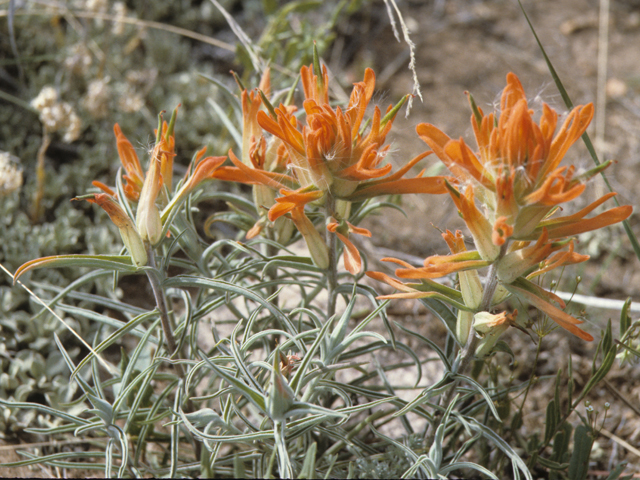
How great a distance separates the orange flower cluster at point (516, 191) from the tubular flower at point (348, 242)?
148 mm

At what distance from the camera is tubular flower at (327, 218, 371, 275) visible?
46.6 inches

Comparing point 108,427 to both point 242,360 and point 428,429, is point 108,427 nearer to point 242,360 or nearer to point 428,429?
point 242,360

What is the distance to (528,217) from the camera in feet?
3.37

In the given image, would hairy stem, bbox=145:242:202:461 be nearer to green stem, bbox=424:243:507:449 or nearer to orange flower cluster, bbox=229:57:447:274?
orange flower cluster, bbox=229:57:447:274

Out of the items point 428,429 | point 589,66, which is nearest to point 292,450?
point 428,429

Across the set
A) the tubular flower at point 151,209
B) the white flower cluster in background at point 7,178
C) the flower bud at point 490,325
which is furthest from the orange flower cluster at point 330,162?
the white flower cluster in background at point 7,178

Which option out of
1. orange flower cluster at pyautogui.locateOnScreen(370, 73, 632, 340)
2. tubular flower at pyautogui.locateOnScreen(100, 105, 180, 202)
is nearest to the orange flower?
tubular flower at pyautogui.locateOnScreen(100, 105, 180, 202)

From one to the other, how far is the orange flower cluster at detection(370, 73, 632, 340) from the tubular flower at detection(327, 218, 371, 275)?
0.15 m

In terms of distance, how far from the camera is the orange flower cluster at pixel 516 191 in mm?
972

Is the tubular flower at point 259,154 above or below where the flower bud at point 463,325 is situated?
above

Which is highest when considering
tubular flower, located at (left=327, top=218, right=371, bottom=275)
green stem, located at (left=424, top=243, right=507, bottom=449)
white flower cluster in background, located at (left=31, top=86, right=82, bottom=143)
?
white flower cluster in background, located at (left=31, top=86, right=82, bottom=143)

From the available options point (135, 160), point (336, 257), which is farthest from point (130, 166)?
point (336, 257)

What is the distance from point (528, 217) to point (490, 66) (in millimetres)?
2904

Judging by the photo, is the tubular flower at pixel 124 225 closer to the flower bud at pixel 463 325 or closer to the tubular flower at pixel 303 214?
the tubular flower at pixel 303 214
